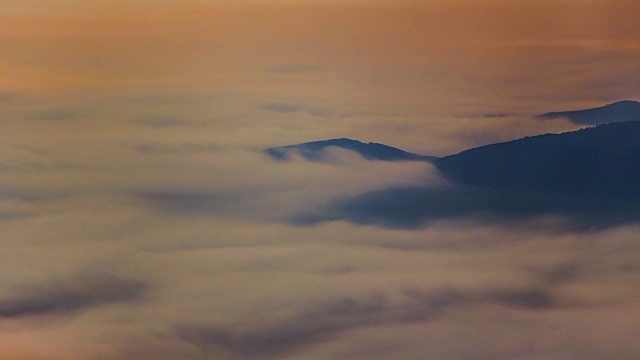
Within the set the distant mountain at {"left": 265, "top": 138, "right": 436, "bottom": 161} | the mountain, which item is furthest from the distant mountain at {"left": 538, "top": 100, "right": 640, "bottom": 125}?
the distant mountain at {"left": 265, "top": 138, "right": 436, "bottom": 161}

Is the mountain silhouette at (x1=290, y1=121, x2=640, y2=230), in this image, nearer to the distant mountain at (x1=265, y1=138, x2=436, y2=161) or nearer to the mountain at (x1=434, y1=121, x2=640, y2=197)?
the mountain at (x1=434, y1=121, x2=640, y2=197)

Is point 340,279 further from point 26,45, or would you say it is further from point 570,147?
point 26,45

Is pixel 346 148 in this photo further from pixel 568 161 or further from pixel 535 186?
pixel 568 161

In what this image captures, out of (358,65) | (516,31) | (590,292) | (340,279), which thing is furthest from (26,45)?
(590,292)

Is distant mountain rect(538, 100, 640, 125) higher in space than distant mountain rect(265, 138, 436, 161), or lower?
higher

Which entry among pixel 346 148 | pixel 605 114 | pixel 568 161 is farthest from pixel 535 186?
pixel 346 148
